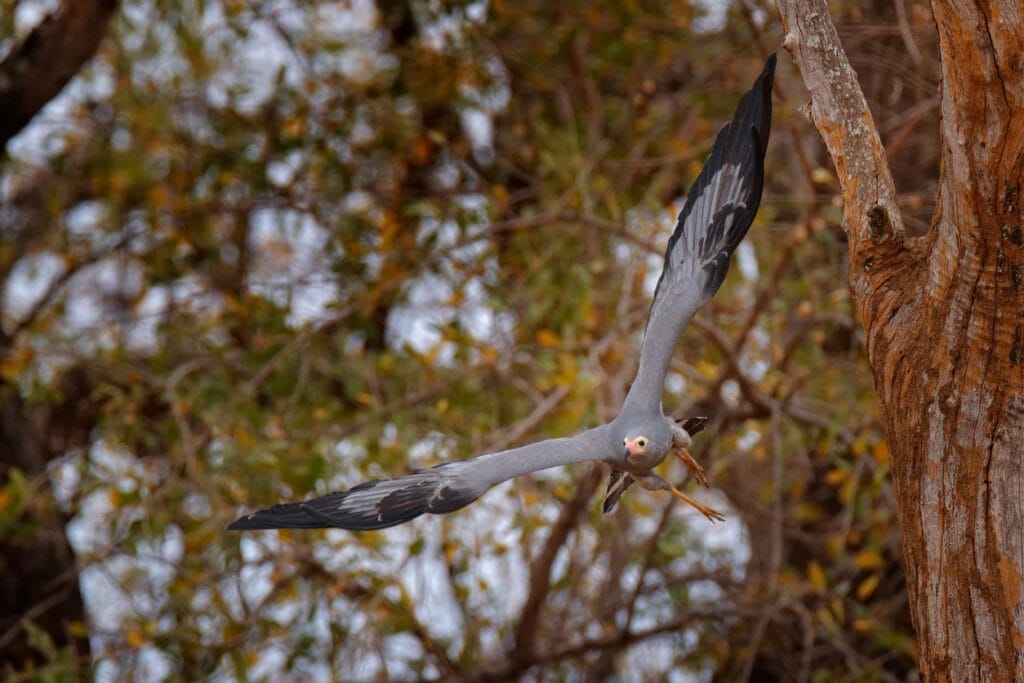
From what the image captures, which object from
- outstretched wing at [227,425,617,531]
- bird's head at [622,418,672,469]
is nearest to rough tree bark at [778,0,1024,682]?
bird's head at [622,418,672,469]

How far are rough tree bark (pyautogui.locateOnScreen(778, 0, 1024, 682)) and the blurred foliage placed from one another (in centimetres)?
143

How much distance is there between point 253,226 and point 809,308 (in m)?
2.38

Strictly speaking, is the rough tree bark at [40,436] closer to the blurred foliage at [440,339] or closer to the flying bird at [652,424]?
the blurred foliage at [440,339]

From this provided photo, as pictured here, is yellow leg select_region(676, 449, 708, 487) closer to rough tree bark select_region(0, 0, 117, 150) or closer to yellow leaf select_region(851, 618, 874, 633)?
yellow leaf select_region(851, 618, 874, 633)

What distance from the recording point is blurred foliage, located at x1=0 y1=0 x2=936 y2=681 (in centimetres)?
380

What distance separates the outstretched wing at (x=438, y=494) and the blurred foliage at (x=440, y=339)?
3.60ft

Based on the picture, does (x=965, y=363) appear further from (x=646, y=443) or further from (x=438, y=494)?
(x=438, y=494)

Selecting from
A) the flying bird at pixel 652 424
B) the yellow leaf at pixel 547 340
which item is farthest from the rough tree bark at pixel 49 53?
the flying bird at pixel 652 424

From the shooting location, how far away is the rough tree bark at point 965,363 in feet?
6.72

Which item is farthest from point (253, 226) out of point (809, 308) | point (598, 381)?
point (809, 308)

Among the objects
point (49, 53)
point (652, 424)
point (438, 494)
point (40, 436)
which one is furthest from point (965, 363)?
point (40, 436)

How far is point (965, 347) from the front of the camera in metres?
2.17

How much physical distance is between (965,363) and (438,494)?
96cm

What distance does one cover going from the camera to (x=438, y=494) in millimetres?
2293
